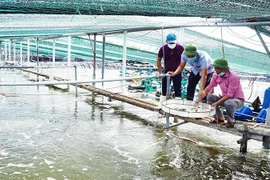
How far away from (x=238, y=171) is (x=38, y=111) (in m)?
4.81

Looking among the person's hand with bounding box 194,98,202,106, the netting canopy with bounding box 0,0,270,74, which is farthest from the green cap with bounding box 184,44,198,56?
the person's hand with bounding box 194,98,202,106

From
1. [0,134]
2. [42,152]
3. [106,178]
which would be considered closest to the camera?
[106,178]

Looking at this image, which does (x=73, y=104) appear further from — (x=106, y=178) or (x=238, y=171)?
(x=238, y=171)

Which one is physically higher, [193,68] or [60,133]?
[193,68]

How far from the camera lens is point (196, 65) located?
17.3 feet

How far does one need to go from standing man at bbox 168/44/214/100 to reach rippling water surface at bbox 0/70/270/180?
102 cm

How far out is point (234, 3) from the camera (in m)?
3.62

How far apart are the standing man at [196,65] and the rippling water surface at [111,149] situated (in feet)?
3.34

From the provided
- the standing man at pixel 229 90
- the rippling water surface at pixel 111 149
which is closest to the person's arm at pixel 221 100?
the standing man at pixel 229 90

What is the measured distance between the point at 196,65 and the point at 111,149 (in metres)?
2.18

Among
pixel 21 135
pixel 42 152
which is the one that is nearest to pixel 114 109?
pixel 21 135

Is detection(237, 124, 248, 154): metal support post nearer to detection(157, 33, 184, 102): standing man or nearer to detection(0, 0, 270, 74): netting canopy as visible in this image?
detection(0, 0, 270, 74): netting canopy

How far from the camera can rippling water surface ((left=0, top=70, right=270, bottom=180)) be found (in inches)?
148

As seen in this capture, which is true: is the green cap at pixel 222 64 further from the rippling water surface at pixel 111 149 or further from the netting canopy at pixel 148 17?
the rippling water surface at pixel 111 149
